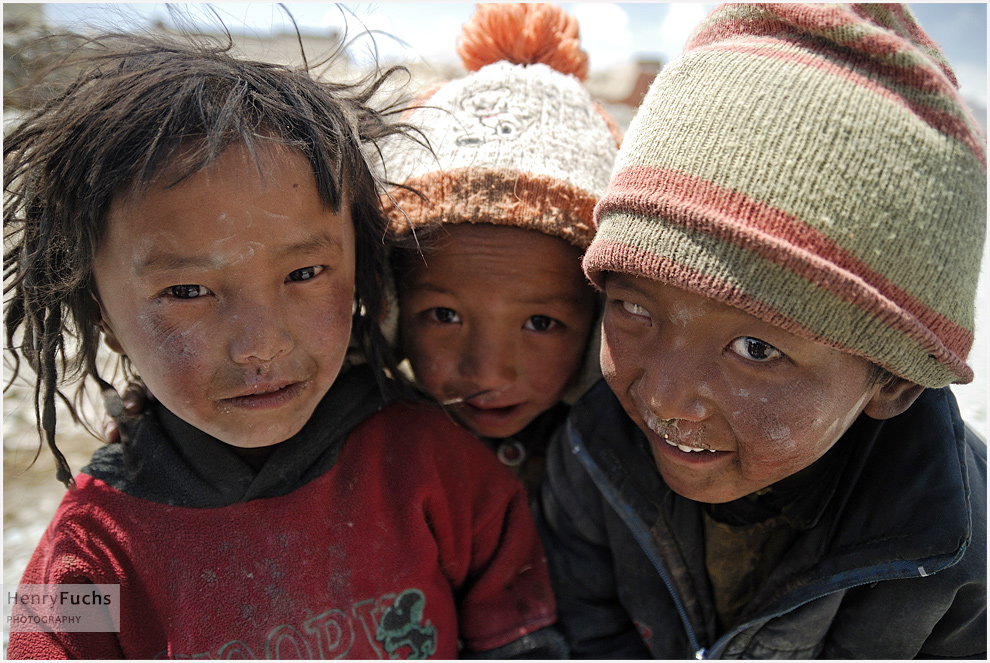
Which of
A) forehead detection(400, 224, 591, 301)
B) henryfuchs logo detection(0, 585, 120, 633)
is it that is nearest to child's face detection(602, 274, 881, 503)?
forehead detection(400, 224, 591, 301)

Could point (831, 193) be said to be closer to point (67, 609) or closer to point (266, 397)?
point (266, 397)

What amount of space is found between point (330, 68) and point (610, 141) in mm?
792

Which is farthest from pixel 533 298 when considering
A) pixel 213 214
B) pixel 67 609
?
pixel 67 609

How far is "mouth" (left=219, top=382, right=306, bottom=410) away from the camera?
1447 mm

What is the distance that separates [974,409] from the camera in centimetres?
290

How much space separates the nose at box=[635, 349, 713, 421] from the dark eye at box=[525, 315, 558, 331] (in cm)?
56

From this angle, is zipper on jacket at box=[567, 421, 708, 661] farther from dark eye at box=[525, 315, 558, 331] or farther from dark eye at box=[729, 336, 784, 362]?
dark eye at box=[729, 336, 784, 362]

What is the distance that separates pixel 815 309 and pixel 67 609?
1583 mm

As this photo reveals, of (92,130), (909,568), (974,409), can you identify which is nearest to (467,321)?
(92,130)

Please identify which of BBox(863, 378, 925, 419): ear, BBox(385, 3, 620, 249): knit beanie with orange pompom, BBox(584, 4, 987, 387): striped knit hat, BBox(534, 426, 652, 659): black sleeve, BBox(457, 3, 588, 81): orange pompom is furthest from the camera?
BBox(457, 3, 588, 81): orange pompom

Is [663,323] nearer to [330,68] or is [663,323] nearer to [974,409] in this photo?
[330,68]

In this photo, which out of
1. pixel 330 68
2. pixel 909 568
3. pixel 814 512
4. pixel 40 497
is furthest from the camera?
pixel 40 497

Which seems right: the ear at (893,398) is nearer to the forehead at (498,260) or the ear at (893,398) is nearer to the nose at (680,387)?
the nose at (680,387)

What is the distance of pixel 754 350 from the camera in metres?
1.33
